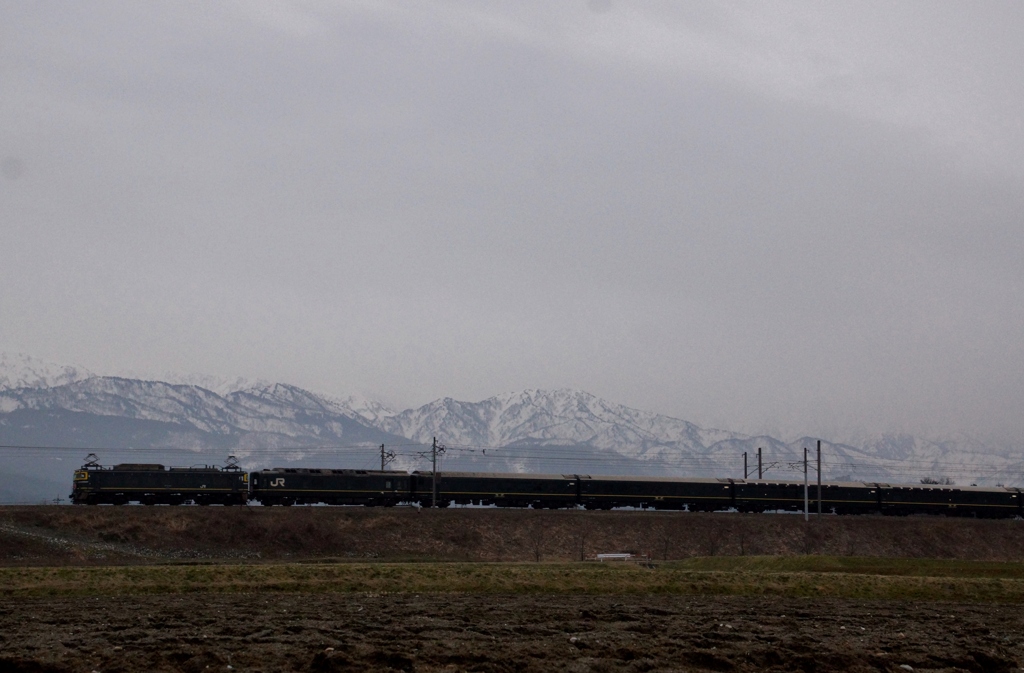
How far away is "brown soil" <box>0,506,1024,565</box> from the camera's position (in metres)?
74.1

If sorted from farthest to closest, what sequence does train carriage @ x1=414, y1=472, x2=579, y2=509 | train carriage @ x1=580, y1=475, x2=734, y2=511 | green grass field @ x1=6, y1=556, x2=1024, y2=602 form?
train carriage @ x1=580, y1=475, x2=734, y2=511
train carriage @ x1=414, y1=472, x2=579, y2=509
green grass field @ x1=6, y1=556, x2=1024, y2=602

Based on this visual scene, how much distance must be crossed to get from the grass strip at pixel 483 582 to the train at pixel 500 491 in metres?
50.9

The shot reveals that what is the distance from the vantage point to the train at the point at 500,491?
9600 cm

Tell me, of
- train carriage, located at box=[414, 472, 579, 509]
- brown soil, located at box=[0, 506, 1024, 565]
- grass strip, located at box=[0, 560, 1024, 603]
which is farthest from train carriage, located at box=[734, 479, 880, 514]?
grass strip, located at box=[0, 560, 1024, 603]

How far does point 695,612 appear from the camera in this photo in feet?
122

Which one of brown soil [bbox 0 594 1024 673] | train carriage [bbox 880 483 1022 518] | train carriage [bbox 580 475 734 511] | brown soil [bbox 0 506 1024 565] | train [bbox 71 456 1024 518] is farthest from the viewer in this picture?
train carriage [bbox 880 483 1022 518]

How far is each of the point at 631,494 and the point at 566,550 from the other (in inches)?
969

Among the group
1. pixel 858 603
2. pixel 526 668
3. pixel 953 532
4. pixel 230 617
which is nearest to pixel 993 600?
pixel 858 603

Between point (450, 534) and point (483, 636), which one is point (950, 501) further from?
point (483, 636)

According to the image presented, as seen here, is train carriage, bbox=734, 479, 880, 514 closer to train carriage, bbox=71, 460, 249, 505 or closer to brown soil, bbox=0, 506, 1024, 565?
brown soil, bbox=0, 506, 1024, 565

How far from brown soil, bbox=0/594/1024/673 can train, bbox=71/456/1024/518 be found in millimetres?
59610

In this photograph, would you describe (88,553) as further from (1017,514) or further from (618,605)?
(1017,514)

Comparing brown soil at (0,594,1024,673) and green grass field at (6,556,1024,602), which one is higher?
brown soil at (0,594,1024,673)

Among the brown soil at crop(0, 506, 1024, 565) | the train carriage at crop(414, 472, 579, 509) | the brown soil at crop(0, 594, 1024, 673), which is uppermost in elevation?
the brown soil at crop(0, 594, 1024, 673)
